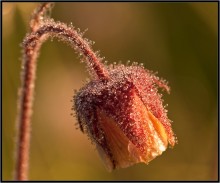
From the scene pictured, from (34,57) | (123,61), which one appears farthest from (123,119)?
(123,61)

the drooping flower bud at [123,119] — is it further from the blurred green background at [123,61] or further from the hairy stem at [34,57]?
the blurred green background at [123,61]

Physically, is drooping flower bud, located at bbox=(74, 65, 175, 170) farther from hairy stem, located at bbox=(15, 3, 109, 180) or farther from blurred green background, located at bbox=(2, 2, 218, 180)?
blurred green background, located at bbox=(2, 2, 218, 180)

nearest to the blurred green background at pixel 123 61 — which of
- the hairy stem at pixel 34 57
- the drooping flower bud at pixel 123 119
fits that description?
the hairy stem at pixel 34 57

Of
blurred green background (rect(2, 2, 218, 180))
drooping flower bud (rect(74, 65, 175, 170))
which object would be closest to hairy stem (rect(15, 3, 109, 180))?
drooping flower bud (rect(74, 65, 175, 170))

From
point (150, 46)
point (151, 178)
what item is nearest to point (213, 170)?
point (151, 178)

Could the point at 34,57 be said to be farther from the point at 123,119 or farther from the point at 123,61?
the point at 123,61
